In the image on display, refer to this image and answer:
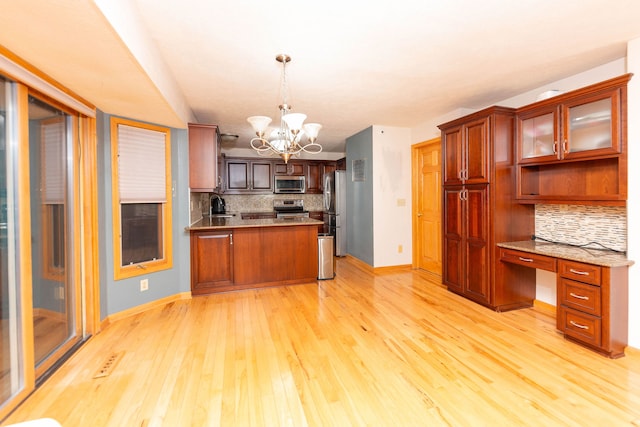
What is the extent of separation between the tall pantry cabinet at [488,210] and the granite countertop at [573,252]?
19cm

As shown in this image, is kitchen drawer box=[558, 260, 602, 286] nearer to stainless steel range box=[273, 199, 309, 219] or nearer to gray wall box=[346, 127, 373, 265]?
gray wall box=[346, 127, 373, 265]

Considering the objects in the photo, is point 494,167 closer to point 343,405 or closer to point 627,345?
point 627,345

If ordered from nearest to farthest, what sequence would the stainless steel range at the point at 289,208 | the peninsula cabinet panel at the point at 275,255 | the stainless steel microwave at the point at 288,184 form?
the peninsula cabinet panel at the point at 275,255 < the stainless steel microwave at the point at 288,184 < the stainless steel range at the point at 289,208

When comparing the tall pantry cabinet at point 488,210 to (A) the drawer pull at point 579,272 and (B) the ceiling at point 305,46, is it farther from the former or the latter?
(A) the drawer pull at point 579,272

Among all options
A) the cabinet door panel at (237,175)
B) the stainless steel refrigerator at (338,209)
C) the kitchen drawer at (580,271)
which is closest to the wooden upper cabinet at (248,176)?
the cabinet door panel at (237,175)

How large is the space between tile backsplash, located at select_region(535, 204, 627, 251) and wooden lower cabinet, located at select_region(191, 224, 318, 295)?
9.17 feet

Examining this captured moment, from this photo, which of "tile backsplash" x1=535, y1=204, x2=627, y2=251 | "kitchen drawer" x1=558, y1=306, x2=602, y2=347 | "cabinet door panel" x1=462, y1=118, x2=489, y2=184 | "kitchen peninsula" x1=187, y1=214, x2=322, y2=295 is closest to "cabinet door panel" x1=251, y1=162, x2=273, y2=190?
"kitchen peninsula" x1=187, y1=214, x2=322, y2=295

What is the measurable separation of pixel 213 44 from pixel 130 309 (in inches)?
109

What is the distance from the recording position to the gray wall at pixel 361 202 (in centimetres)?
485

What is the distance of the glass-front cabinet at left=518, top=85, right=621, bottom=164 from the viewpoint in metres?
2.33

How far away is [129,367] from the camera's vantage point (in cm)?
214

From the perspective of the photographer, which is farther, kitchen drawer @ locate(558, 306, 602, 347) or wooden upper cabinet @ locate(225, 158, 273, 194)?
wooden upper cabinet @ locate(225, 158, 273, 194)

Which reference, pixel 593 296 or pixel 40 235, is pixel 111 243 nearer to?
pixel 40 235

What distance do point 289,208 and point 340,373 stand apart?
5.08 m
